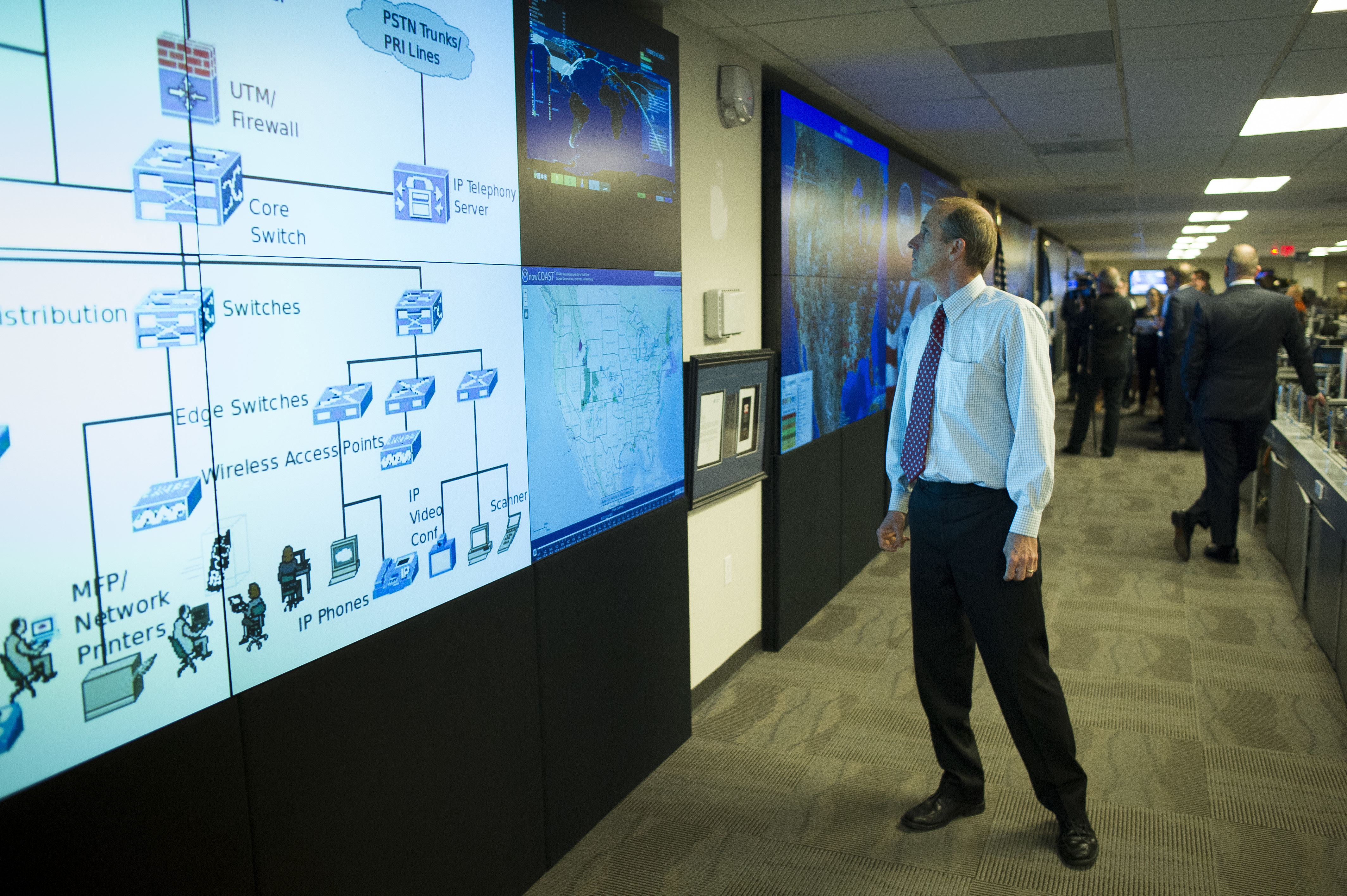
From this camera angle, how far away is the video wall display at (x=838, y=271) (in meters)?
4.20

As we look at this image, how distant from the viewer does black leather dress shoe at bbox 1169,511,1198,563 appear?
5.52 metres

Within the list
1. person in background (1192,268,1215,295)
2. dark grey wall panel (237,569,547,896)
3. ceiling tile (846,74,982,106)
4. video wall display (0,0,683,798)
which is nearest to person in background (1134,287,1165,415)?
person in background (1192,268,1215,295)

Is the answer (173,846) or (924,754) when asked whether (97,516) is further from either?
(924,754)

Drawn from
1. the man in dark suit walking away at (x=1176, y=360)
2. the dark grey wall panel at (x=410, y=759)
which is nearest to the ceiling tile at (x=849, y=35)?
the dark grey wall panel at (x=410, y=759)

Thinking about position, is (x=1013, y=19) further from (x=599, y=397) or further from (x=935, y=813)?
(x=935, y=813)

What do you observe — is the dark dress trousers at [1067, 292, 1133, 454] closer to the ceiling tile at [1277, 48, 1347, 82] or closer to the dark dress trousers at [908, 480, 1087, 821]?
the ceiling tile at [1277, 48, 1347, 82]

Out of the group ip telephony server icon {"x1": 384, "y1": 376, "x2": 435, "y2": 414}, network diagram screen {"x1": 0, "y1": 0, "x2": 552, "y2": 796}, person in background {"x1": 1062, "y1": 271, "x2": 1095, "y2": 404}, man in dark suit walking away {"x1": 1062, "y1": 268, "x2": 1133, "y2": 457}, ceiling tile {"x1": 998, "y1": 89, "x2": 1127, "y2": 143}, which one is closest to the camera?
network diagram screen {"x1": 0, "y1": 0, "x2": 552, "y2": 796}

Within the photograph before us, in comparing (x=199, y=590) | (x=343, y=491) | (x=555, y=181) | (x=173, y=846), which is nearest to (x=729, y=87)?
(x=555, y=181)

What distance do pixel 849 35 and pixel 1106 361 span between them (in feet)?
20.3

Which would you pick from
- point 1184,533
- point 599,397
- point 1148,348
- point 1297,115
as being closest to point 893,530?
point 599,397

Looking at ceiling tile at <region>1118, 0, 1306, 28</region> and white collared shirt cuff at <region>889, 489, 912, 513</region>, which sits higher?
ceiling tile at <region>1118, 0, 1306, 28</region>

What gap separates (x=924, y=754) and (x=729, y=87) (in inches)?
97.9

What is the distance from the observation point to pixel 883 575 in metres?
5.50

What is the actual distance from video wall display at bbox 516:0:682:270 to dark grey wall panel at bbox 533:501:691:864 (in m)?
0.83
